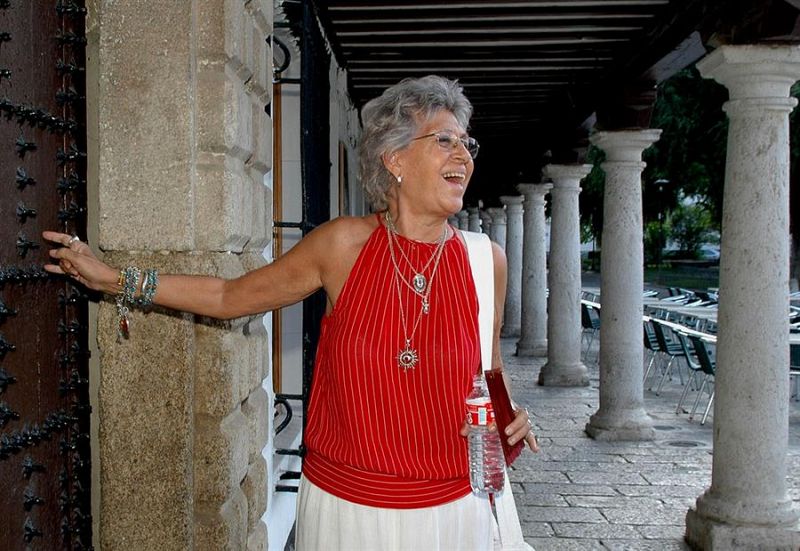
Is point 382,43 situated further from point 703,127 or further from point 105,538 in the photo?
point 703,127

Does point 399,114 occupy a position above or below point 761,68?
below

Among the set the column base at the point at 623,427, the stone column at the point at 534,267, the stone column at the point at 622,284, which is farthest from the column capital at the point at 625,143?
the stone column at the point at 534,267

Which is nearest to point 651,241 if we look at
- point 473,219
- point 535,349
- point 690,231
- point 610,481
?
point 690,231

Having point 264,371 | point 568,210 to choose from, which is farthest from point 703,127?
point 264,371

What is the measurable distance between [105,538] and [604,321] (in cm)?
646

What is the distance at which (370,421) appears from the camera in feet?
7.89

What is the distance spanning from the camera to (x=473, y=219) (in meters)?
23.3

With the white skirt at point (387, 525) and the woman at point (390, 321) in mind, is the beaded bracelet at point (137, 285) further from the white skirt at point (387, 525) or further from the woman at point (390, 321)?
the white skirt at point (387, 525)

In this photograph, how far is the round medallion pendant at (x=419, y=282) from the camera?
2461 millimetres

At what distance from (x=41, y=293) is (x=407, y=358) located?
942 mm

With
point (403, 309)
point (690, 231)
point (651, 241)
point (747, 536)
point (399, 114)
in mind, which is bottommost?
point (747, 536)

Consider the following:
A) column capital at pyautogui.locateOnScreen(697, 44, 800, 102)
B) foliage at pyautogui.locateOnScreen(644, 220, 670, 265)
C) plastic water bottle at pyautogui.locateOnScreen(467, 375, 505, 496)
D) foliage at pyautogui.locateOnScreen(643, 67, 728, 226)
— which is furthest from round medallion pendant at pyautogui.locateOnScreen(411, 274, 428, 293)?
foliage at pyautogui.locateOnScreen(644, 220, 670, 265)

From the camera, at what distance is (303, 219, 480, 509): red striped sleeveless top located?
2.40 metres

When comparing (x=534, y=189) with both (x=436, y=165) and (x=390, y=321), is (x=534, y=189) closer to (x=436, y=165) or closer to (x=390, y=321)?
(x=436, y=165)
